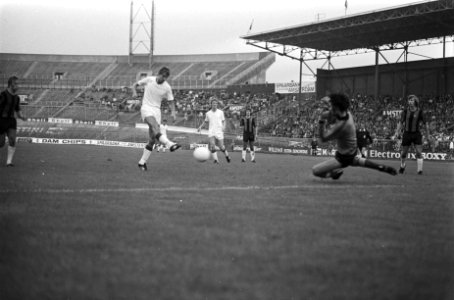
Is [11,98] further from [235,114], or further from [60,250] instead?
[235,114]

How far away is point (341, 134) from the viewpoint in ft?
28.9

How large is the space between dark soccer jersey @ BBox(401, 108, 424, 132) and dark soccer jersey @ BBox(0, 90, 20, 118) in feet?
31.2

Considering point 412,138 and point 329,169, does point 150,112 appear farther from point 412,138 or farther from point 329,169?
point 412,138

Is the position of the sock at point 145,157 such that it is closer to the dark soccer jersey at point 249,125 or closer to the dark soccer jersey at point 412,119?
the dark soccer jersey at point 412,119

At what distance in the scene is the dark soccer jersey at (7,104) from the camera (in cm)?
1128

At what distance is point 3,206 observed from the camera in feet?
17.5

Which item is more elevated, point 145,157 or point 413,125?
point 413,125

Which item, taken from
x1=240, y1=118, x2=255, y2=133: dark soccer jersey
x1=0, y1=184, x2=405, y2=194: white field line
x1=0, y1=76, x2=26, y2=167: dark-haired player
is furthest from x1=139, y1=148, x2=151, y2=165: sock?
x1=240, y1=118, x2=255, y2=133: dark soccer jersey

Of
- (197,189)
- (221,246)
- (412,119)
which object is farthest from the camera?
(412,119)

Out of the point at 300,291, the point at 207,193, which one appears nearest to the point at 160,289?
the point at 300,291

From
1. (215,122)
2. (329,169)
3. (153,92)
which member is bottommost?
(329,169)

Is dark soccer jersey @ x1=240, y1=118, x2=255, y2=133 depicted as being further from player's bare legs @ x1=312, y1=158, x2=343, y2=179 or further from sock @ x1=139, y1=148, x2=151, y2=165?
player's bare legs @ x1=312, y1=158, x2=343, y2=179

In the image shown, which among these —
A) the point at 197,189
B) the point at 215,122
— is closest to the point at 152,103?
the point at 197,189

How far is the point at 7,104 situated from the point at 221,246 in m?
9.22
